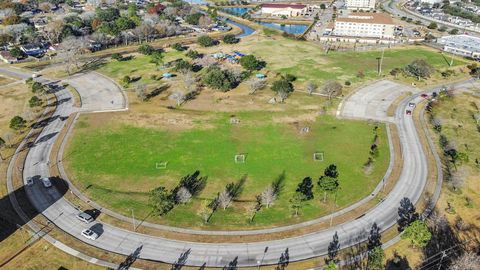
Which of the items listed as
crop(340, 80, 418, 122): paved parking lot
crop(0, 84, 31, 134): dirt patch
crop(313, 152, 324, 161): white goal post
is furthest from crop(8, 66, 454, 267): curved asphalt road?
crop(0, 84, 31, 134): dirt patch

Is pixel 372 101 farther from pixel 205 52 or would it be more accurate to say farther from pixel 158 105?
pixel 205 52

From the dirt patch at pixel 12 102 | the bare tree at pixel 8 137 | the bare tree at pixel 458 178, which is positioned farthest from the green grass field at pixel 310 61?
the bare tree at pixel 458 178

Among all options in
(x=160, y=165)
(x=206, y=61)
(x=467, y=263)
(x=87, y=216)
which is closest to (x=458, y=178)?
(x=467, y=263)

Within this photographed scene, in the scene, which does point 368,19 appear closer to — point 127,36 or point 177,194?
point 127,36

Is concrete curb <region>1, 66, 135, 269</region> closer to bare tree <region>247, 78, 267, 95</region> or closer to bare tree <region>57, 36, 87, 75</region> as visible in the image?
bare tree <region>247, 78, 267, 95</region>

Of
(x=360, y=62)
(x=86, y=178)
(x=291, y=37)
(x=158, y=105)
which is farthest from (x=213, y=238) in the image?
(x=291, y=37)
